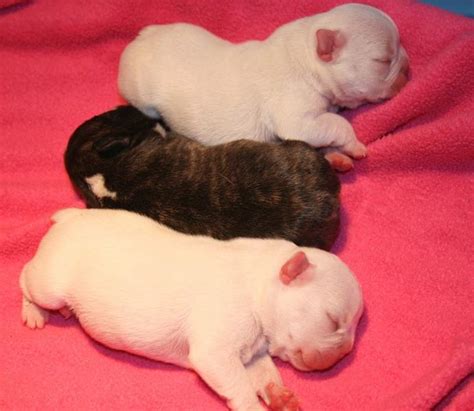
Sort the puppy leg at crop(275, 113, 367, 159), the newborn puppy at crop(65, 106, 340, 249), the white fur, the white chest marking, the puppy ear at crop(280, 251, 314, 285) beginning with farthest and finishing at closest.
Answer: the white chest marking
the puppy leg at crop(275, 113, 367, 159)
the white fur
the newborn puppy at crop(65, 106, 340, 249)
the puppy ear at crop(280, 251, 314, 285)

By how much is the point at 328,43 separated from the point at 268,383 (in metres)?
1.47

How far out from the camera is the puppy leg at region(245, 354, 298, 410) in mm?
2602

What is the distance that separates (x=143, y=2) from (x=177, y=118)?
859mm

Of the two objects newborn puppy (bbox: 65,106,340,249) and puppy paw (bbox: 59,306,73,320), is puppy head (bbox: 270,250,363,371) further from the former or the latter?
puppy paw (bbox: 59,306,73,320)

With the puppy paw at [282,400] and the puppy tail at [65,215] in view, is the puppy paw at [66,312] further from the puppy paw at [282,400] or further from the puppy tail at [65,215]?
the puppy paw at [282,400]

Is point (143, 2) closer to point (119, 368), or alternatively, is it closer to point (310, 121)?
point (310, 121)

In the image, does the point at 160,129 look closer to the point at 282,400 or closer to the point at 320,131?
the point at 320,131

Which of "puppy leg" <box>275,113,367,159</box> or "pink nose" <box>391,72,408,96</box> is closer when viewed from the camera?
"puppy leg" <box>275,113,367,159</box>

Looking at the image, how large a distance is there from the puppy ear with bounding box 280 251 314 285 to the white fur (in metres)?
0.84

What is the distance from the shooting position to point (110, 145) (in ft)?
9.75

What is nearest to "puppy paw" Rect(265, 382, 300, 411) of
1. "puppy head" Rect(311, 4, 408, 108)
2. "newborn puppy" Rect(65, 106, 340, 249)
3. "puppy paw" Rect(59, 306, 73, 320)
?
"newborn puppy" Rect(65, 106, 340, 249)

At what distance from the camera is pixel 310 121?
3092 mm

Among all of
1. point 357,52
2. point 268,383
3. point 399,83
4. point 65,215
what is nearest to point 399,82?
point 399,83

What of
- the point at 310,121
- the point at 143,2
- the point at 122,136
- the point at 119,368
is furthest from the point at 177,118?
the point at 119,368
